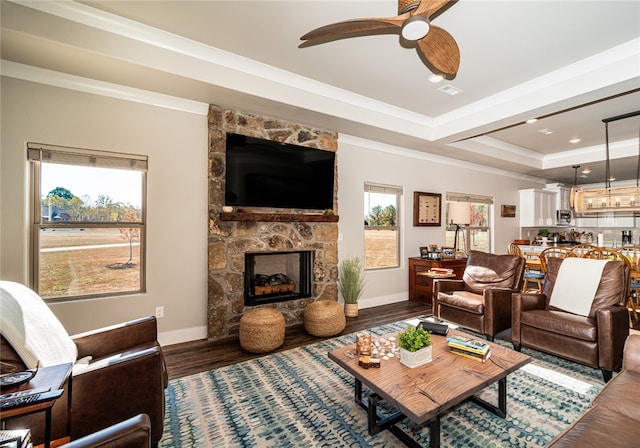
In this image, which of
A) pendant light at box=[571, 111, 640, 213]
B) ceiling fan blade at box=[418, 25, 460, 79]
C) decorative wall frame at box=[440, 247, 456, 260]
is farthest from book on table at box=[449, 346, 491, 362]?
pendant light at box=[571, 111, 640, 213]

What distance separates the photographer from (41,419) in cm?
125

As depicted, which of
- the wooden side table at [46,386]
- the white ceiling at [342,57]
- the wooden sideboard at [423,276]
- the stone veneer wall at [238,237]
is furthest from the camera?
the wooden sideboard at [423,276]

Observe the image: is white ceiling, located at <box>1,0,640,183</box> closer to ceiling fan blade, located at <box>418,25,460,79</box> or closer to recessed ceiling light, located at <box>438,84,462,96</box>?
recessed ceiling light, located at <box>438,84,462,96</box>

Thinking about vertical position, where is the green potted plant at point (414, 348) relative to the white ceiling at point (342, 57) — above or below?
below

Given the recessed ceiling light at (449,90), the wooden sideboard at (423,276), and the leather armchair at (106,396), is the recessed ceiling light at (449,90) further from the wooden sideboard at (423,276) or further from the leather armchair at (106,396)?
the leather armchair at (106,396)

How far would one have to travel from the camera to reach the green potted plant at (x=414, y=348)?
71.5 inches

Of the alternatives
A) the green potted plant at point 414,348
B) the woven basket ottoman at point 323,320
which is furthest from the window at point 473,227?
the green potted plant at point 414,348

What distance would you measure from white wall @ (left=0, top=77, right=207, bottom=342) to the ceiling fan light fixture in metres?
2.41

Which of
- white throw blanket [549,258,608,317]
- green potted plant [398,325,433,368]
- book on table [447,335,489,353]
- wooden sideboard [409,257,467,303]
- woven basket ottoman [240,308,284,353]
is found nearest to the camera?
green potted plant [398,325,433,368]

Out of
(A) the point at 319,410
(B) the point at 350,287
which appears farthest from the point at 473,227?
(A) the point at 319,410

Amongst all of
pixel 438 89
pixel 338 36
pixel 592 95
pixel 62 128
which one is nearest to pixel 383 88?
pixel 438 89

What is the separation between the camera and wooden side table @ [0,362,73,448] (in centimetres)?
89

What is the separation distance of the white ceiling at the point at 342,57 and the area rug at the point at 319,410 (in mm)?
2655

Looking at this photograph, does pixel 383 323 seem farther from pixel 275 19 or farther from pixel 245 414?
pixel 275 19
